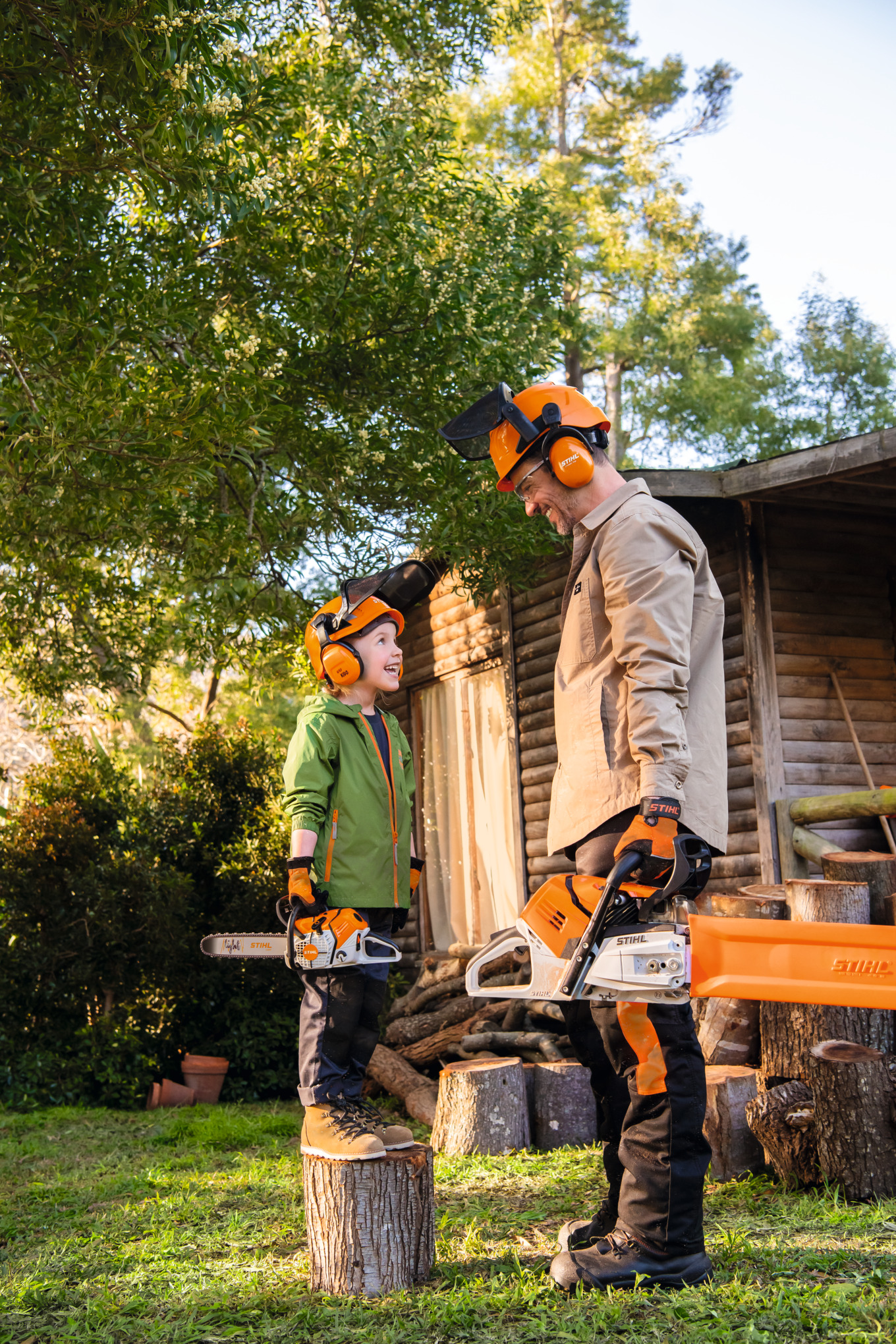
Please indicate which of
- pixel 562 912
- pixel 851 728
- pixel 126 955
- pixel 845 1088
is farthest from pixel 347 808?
pixel 126 955

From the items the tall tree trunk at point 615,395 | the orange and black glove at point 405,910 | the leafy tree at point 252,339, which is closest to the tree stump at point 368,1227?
the orange and black glove at point 405,910

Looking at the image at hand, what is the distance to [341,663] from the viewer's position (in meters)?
3.76

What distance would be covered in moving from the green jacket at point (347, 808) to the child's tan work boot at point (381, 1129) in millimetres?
622

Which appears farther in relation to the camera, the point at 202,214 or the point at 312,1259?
the point at 202,214

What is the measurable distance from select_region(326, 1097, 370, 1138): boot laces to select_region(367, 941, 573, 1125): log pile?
229cm

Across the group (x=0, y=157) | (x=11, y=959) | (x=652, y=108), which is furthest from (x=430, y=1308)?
(x=652, y=108)

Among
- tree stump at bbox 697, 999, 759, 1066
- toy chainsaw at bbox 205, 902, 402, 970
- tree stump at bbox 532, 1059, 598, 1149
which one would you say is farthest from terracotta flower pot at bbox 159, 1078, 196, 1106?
toy chainsaw at bbox 205, 902, 402, 970

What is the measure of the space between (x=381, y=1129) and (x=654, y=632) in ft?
5.92

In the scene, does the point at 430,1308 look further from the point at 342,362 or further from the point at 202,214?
the point at 342,362

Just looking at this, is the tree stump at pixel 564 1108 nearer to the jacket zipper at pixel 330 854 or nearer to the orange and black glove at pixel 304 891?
the jacket zipper at pixel 330 854

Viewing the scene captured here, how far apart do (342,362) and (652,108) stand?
1658cm

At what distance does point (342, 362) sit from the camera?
7.55m

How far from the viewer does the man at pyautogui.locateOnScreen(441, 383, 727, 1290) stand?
254cm

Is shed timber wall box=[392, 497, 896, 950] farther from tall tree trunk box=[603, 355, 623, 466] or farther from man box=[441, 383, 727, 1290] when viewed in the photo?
tall tree trunk box=[603, 355, 623, 466]
